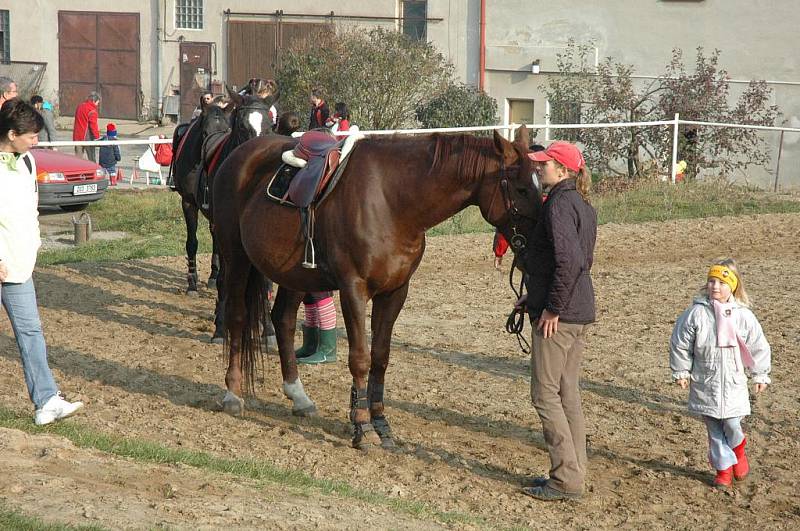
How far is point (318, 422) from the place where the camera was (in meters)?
7.64

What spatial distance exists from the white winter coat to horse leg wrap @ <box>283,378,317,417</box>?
258 cm

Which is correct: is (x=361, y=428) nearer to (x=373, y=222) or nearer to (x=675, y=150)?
(x=373, y=222)

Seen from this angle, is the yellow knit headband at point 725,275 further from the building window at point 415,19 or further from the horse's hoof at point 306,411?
the building window at point 415,19

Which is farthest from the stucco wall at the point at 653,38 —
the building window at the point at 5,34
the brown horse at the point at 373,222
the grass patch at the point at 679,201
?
the brown horse at the point at 373,222

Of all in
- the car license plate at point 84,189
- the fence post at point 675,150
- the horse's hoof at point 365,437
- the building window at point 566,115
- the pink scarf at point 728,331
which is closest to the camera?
the pink scarf at point 728,331

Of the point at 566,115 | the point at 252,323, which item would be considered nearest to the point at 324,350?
the point at 252,323

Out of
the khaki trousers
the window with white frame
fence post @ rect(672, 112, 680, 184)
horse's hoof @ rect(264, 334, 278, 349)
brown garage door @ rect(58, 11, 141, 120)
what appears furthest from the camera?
brown garage door @ rect(58, 11, 141, 120)

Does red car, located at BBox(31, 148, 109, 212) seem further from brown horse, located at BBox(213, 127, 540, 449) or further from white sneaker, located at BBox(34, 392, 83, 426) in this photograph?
white sneaker, located at BBox(34, 392, 83, 426)

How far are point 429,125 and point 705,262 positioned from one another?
12207 millimetres

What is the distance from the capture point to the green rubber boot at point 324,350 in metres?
9.14

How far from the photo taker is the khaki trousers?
6.15 metres

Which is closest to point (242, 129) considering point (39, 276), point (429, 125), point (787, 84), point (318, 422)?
point (318, 422)

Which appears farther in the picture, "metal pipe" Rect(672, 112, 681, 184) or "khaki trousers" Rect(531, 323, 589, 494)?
"metal pipe" Rect(672, 112, 681, 184)

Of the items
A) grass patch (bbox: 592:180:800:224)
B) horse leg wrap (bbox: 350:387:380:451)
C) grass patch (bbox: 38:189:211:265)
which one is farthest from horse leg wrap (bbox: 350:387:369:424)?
grass patch (bbox: 592:180:800:224)
